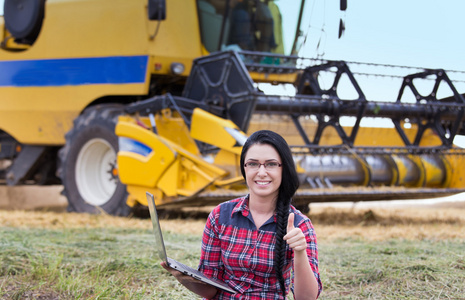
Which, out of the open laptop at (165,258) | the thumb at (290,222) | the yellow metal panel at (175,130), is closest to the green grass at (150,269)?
the open laptop at (165,258)

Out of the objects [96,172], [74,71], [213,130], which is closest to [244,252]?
[213,130]

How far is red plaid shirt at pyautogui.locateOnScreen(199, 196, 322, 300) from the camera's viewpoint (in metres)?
1.76

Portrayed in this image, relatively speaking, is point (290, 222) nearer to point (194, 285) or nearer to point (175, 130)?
point (194, 285)

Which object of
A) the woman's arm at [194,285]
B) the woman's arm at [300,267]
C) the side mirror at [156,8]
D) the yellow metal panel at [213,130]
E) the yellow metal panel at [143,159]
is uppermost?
the side mirror at [156,8]

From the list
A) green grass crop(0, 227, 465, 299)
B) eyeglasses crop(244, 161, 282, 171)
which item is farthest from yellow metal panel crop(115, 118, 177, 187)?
eyeglasses crop(244, 161, 282, 171)

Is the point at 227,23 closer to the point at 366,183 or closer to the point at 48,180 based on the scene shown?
the point at 366,183

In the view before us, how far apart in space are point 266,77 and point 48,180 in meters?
3.26

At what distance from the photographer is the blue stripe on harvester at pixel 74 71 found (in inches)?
268

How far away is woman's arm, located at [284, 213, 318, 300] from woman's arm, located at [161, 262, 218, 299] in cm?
28

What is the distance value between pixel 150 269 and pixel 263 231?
58.2 inches

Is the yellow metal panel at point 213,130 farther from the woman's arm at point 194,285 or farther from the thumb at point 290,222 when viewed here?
the thumb at point 290,222

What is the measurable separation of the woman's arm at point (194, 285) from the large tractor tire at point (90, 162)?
483 cm

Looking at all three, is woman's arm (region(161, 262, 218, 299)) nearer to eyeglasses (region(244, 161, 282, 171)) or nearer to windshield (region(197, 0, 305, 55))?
eyeglasses (region(244, 161, 282, 171))

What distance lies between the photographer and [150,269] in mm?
3115
